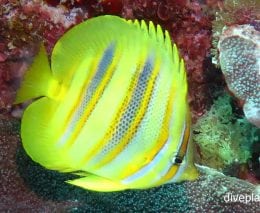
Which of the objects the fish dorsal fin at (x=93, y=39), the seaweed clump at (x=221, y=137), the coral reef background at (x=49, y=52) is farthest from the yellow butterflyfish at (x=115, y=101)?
the seaweed clump at (x=221, y=137)

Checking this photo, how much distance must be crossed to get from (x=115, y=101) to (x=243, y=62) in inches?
47.3

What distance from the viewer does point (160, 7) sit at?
242 cm

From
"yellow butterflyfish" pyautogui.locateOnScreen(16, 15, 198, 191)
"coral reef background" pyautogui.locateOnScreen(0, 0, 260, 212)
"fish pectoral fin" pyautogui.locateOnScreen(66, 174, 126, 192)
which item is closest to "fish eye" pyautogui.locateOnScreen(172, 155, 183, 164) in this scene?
"yellow butterflyfish" pyautogui.locateOnScreen(16, 15, 198, 191)

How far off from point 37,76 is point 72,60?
13 centimetres

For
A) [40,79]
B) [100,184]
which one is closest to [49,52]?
[40,79]

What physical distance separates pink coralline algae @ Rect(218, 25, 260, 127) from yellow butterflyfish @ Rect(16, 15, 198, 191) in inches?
40.9

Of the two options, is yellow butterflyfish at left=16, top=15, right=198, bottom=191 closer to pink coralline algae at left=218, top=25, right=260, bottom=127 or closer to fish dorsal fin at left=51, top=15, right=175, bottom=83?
fish dorsal fin at left=51, top=15, right=175, bottom=83

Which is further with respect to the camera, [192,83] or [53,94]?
[192,83]

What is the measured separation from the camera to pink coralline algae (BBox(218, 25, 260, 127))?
88.5 inches

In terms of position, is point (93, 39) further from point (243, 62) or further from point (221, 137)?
point (221, 137)

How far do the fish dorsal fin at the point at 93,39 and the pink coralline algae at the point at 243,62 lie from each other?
1036 mm

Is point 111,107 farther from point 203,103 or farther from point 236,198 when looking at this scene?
point 203,103

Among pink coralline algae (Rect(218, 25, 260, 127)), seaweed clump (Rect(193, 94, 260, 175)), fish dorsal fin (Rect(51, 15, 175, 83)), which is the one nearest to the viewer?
fish dorsal fin (Rect(51, 15, 175, 83))

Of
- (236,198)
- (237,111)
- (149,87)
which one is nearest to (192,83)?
(237,111)
